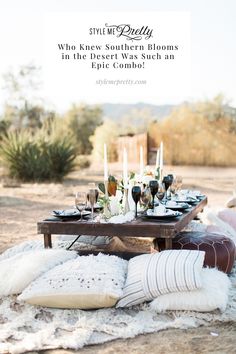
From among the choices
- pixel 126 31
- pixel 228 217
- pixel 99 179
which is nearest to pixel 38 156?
pixel 99 179

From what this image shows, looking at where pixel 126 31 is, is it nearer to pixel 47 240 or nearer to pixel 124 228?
pixel 47 240

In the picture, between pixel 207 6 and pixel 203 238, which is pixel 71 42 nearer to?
pixel 207 6

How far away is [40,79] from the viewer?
1853 centimetres

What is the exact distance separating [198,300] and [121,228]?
27.6 inches

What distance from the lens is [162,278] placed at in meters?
2.80

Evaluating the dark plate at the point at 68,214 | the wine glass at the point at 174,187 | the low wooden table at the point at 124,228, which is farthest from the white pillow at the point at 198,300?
the wine glass at the point at 174,187

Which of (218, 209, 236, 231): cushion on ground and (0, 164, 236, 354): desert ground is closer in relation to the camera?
(0, 164, 236, 354): desert ground

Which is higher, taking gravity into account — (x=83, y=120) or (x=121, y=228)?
(x=83, y=120)

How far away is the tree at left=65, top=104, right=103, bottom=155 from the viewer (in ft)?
59.0

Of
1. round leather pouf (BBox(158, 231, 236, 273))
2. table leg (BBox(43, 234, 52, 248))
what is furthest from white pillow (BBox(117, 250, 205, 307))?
table leg (BBox(43, 234, 52, 248))

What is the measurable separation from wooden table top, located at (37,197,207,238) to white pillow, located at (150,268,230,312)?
17.6 inches

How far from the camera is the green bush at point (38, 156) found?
1030cm

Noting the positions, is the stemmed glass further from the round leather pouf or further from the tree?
the tree

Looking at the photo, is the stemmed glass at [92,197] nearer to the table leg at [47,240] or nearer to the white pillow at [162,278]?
the table leg at [47,240]
